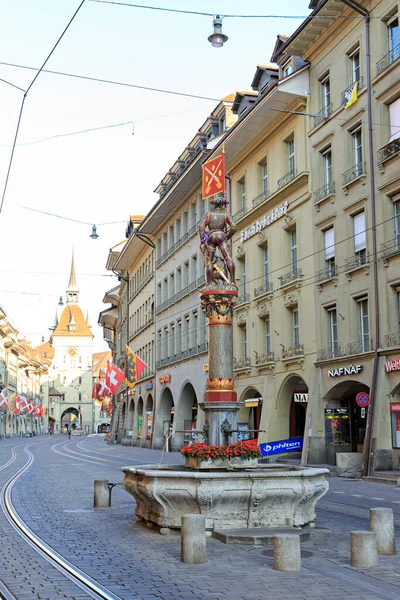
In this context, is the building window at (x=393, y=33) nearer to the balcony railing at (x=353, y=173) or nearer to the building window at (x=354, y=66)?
the building window at (x=354, y=66)

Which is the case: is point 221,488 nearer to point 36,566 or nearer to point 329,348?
point 36,566

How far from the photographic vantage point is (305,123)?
32.0 m

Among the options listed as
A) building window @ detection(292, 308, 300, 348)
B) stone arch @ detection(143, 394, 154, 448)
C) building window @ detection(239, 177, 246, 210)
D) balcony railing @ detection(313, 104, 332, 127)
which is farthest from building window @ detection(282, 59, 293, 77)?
stone arch @ detection(143, 394, 154, 448)

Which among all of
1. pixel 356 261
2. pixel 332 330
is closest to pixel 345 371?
pixel 332 330

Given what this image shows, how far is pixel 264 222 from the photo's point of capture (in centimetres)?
3581

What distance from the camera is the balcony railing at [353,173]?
2763 cm

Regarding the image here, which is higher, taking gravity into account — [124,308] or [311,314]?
[124,308]

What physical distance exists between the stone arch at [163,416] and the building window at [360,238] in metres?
26.5

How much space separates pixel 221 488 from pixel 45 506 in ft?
21.6

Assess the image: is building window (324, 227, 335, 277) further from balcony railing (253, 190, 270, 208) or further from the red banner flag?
the red banner flag

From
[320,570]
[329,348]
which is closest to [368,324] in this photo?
[329,348]

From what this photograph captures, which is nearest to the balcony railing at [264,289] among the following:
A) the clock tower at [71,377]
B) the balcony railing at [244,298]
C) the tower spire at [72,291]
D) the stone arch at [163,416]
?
the balcony railing at [244,298]

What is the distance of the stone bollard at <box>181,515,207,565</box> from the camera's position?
9438 millimetres

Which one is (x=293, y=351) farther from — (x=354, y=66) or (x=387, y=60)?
(x=387, y=60)
